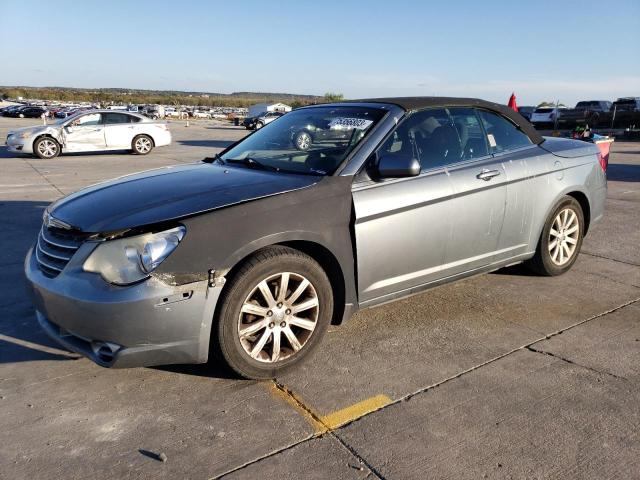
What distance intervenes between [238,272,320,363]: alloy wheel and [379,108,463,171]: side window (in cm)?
115

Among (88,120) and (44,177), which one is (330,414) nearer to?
(44,177)

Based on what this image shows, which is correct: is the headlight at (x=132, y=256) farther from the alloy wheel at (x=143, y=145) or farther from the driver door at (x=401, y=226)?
the alloy wheel at (x=143, y=145)

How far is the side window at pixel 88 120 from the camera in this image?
16391mm

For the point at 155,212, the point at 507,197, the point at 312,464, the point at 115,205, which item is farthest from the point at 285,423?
the point at 507,197

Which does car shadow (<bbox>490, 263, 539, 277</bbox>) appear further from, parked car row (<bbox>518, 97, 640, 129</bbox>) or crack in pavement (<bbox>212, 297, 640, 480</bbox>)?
parked car row (<bbox>518, 97, 640, 129</bbox>)

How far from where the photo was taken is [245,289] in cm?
300

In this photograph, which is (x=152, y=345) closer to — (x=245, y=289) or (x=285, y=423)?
(x=245, y=289)

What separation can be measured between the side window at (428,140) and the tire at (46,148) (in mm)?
14724

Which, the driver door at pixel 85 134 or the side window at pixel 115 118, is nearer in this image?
the driver door at pixel 85 134

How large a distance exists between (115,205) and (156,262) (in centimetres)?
62

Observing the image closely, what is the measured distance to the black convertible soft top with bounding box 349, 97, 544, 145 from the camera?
4.11 m

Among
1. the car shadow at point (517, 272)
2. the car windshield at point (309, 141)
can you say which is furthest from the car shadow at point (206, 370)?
the car shadow at point (517, 272)

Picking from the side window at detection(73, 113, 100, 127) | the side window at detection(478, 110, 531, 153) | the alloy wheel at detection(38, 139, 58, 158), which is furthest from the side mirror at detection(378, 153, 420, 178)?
the side window at detection(73, 113, 100, 127)

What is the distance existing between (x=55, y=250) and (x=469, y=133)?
10.0 ft
